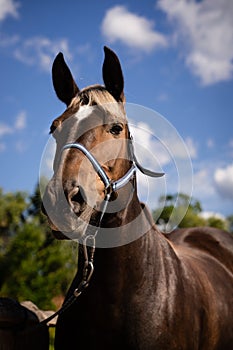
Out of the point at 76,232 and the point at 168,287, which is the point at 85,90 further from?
the point at 168,287

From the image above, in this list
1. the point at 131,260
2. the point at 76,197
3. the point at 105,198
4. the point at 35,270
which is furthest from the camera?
the point at 35,270

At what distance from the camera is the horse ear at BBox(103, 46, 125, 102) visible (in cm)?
326

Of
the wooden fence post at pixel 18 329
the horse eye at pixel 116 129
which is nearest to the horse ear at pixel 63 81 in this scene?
the horse eye at pixel 116 129

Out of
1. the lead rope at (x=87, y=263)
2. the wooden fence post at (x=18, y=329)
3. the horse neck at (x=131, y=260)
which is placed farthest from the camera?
the wooden fence post at (x=18, y=329)

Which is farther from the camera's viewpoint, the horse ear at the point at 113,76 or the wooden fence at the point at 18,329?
the wooden fence at the point at 18,329

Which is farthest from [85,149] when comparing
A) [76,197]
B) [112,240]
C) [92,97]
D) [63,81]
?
[63,81]

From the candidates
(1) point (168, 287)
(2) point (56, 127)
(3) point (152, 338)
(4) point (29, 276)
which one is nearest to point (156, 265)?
(1) point (168, 287)

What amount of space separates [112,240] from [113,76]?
1.16 metres

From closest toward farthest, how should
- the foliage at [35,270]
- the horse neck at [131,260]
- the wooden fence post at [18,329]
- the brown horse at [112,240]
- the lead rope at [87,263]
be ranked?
the brown horse at [112,240], the lead rope at [87,263], the horse neck at [131,260], the wooden fence post at [18,329], the foliage at [35,270]

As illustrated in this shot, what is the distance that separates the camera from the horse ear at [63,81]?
137 inches

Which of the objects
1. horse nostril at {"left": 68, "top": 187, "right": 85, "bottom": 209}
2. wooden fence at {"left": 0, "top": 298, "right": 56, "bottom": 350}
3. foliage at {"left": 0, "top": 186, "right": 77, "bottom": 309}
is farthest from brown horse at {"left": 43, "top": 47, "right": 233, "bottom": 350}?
foliage at {"left": 0, "top": 186, "right": 77, "bottom": 309}

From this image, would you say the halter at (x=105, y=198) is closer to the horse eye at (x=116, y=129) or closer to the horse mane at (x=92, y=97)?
the horse eye at (x=116, y=129)

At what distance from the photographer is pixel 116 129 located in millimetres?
3137

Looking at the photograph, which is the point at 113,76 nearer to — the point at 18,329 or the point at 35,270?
the point at 18,329
